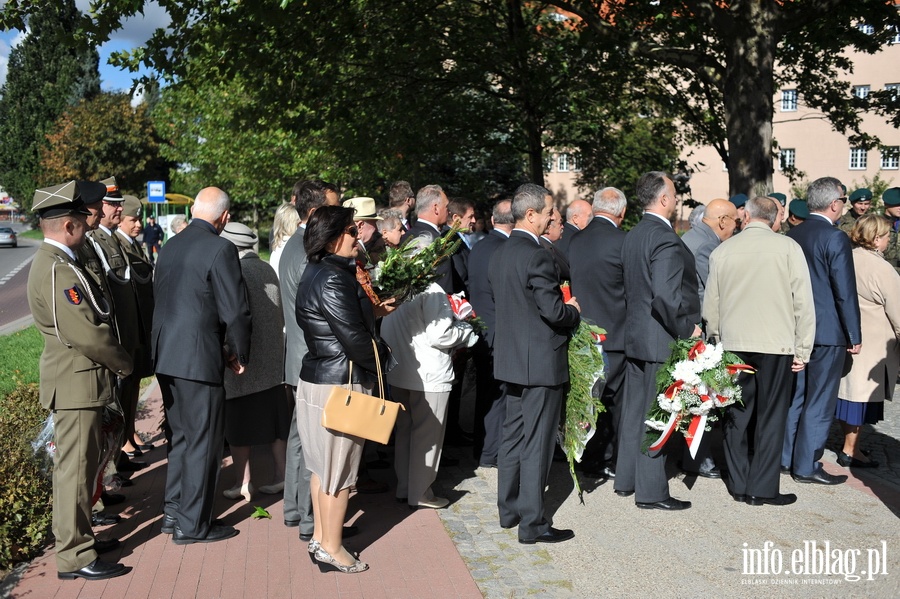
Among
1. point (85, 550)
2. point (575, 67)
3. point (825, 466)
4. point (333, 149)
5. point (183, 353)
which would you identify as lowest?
point (825, 466)

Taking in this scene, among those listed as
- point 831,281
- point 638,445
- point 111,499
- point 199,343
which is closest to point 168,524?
point 111,499

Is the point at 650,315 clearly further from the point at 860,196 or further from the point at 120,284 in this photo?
the point at 860,196

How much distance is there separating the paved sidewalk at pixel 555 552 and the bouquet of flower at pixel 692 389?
1.92 feet

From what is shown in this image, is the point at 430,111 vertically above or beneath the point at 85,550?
above

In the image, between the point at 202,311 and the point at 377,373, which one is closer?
the point at 377,373

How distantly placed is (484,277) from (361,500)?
214 cm

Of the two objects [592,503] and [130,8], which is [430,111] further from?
[592,503]

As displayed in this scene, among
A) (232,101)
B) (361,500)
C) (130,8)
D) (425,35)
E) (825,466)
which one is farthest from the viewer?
(232,101)

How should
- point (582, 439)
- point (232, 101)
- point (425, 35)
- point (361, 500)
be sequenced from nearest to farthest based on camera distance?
point (582, 439), point (361, 500), point (425, 35), point (232, 101)

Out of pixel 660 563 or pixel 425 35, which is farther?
pixel 425 35

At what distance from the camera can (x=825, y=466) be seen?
7.57 meters

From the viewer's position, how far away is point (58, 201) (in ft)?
16.8

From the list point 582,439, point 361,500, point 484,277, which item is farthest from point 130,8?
point 582,439

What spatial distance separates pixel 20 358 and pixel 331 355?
A: 9.44m
